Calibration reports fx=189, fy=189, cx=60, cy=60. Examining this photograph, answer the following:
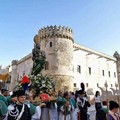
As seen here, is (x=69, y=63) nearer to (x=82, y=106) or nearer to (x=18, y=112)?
(x=82, y=106)

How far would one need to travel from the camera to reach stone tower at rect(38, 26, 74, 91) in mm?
27370

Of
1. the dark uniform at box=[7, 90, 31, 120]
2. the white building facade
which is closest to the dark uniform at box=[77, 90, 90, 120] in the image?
the dark uniform at box=[7, 90, 31, 120]

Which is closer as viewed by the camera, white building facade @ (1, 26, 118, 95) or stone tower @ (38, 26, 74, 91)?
stone tower @ (38, 26, 74, 91)

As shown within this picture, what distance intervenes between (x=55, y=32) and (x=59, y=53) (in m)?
3.46

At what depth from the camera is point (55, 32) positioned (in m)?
29.1

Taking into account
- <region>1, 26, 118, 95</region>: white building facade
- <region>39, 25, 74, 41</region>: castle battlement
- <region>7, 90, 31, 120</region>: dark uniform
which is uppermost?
<region>39, 25, 74, 41</region>: castle battlement

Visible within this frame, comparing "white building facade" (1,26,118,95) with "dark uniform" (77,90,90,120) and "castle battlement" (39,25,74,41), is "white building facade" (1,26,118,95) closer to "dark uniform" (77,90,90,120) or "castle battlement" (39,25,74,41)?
"castle battlement" (39,25,74,41)

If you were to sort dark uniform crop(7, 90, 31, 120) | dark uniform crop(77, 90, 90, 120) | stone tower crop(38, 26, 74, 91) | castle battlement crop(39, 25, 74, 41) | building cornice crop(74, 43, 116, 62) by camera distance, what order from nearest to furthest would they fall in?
dark uniform crop(7, 90, 31, 120) < dark uniform crop(77, 90, 90, 120) < stone tower crop(38, 26, 74, 91) < castle battlement crop(39, 25, 74, 41) < building cornice crop(74, 43, 116, 62)

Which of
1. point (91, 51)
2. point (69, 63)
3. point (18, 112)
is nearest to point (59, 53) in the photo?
point (69, 63)

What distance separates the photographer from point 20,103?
360cm

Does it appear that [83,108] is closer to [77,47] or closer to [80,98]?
[80,98]

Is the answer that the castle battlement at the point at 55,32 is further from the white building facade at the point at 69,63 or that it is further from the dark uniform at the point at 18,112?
the dark uniform at the point at 18,112

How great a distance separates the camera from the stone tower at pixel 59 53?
27.4m

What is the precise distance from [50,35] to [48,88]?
72.8 ft
